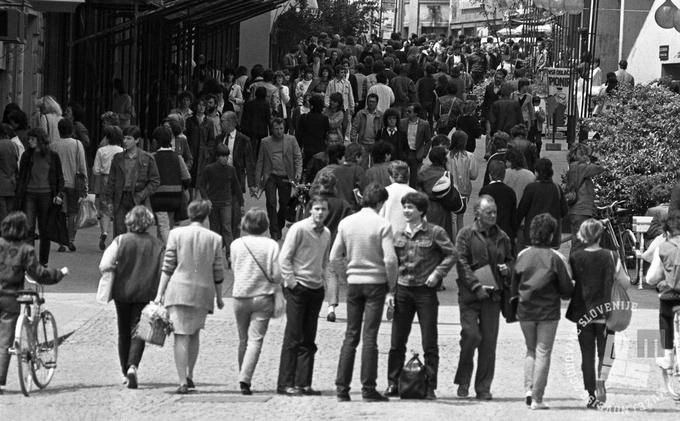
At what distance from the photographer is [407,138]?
23328 millimetres

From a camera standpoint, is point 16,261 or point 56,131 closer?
point 16,261

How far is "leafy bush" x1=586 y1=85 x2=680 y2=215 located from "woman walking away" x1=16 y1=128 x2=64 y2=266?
6.65 metres

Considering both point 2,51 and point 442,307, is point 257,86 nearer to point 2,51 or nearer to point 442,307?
point 2,51

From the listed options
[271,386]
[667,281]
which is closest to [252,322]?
[271,386]

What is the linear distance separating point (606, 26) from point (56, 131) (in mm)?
20279

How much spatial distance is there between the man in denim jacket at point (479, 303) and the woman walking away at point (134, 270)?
225 cm

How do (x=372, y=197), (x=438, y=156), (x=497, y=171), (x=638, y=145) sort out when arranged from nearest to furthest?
(x=372, y=197), (x=497, y=171), (x=438, y=156), (x=638, y=145)

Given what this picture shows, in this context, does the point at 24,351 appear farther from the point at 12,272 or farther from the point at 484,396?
the point at 484,396

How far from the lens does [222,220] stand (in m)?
19.1

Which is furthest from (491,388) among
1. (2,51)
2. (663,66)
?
(663,66)

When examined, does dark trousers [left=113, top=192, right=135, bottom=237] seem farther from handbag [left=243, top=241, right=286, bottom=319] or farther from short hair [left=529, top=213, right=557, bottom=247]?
short hair [left=529, top=213, right=557, bottom=247]

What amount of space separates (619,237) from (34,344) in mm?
9541

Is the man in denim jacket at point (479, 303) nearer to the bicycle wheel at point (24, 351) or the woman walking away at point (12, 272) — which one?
the woman walking away at point (12, 272)

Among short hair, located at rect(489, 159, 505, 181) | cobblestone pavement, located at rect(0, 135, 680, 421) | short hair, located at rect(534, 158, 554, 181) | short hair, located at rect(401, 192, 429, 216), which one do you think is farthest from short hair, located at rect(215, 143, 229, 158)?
short hair, located at rect(401, 192, 429, 216)
